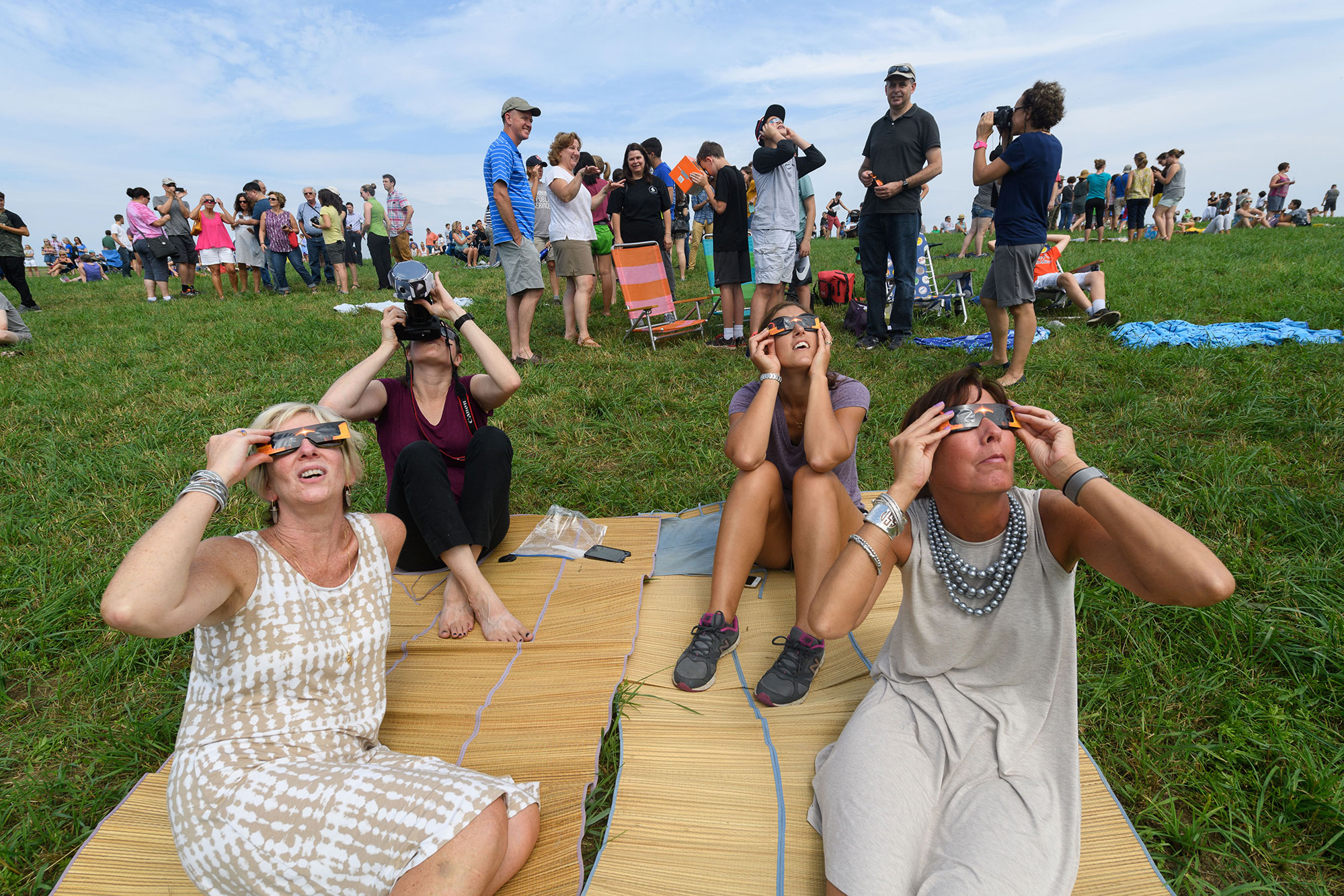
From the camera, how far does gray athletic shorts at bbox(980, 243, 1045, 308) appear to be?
5.07 meters

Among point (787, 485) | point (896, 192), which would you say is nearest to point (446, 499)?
point (787, 485)

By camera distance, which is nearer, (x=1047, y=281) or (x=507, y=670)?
(x=507, y=670)

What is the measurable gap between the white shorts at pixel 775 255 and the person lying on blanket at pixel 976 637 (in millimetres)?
4594

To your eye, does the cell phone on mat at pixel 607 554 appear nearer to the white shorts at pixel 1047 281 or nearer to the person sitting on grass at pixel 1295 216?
the white shorts at pixel 1047 281

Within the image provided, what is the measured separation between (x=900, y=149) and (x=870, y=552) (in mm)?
5267

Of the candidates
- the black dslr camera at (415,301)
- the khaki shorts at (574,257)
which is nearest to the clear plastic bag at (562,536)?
the black dslr camera at (415,301)

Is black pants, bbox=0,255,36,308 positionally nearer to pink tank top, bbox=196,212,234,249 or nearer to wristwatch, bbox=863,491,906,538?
pink tank top, bbox=196,212,234,249

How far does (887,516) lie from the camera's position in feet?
6.17

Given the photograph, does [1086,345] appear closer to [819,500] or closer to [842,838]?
[819,500]

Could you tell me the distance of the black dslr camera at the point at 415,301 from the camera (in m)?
2.96

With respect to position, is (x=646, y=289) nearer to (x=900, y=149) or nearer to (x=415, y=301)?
(x=900, y=149)

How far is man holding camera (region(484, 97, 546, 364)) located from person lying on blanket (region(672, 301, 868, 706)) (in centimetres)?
385

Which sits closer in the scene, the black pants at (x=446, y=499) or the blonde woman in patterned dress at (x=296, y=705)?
the blonde woman in patterned dress at (x=296, y=705)

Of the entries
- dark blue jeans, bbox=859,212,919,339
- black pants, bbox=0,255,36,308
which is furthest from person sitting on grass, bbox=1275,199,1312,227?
black pants, bbox=0,255,36,308
